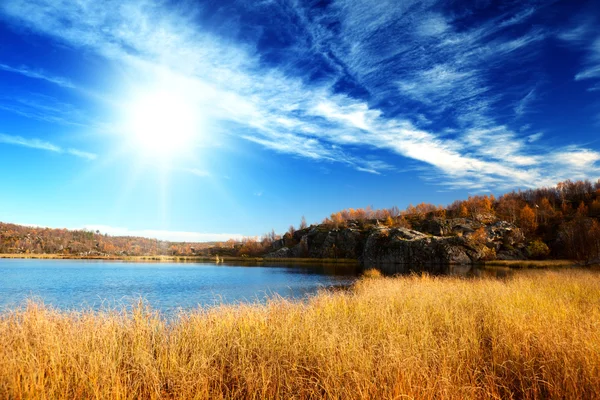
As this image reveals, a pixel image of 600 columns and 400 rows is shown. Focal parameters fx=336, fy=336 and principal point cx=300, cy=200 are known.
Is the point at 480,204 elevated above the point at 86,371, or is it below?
above

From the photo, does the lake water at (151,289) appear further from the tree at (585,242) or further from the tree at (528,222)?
the tree at (528,222)

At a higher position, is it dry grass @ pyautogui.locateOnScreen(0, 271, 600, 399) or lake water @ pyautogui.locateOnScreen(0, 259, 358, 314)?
dry grass @ pyautogui.locateOnScreen(0, 271, 600, 399)

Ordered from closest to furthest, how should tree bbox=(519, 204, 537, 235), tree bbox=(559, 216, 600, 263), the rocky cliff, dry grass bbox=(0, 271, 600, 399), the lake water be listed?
1. dry grass bbox=(0, 271, 600, 399)
2. the lake water
3. tree bbox=(559, 216, 600, 263)
4. the rocky cliff
5. tree bbox=(519, 204, 537, 235)

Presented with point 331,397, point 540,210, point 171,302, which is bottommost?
point 171,302

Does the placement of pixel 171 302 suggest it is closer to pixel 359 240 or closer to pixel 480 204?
pixel 359 240

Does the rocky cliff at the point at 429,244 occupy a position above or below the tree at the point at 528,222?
below

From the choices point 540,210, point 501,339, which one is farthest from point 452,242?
point 501,339

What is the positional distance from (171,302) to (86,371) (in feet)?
58.3

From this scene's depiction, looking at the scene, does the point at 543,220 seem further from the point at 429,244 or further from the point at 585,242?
the point at 585,242

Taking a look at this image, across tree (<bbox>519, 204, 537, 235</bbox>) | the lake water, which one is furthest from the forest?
the lake water

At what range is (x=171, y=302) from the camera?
23359 millimetres

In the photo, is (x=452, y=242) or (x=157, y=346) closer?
(x=157, y=346)

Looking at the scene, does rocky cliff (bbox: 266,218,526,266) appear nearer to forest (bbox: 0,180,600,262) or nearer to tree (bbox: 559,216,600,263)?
forest (bbox: 0,180,600,262)

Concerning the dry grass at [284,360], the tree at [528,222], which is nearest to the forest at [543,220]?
the tree at [528,222]
